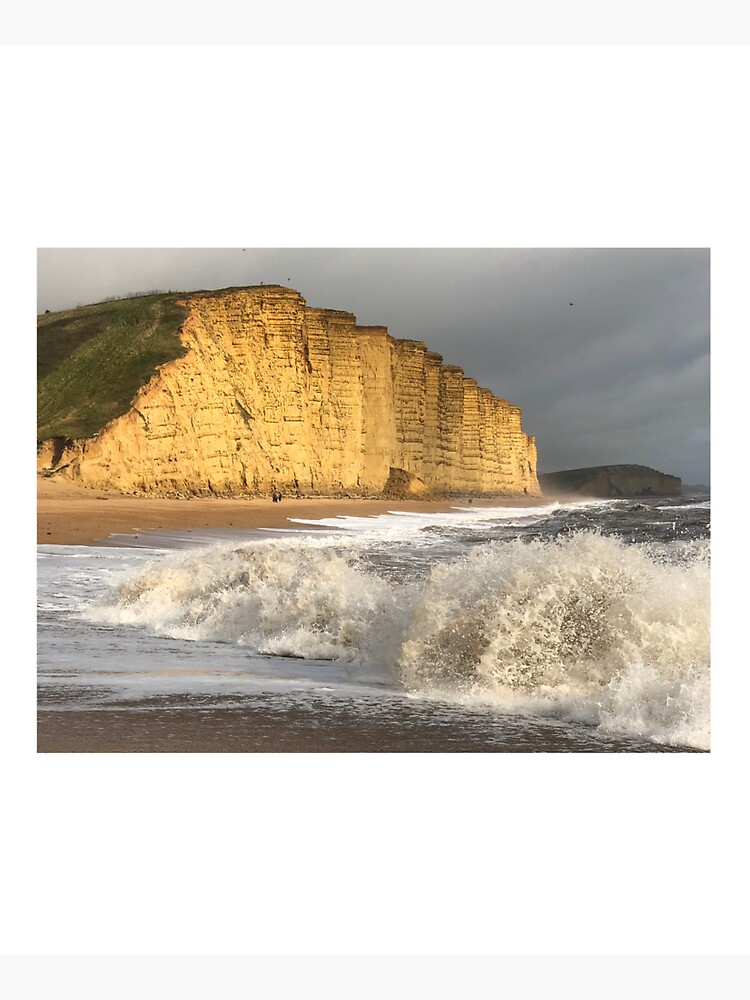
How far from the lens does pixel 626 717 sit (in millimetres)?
3725

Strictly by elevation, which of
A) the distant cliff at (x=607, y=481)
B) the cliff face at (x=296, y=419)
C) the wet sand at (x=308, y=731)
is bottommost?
the wet sand at (x=308, y=731)

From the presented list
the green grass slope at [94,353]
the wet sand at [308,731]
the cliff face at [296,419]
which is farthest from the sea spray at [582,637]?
the green grass slope at [94,353]

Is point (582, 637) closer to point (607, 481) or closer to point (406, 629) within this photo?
→ point (406, 629)

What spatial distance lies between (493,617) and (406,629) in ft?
1.74

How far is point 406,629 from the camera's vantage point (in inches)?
182

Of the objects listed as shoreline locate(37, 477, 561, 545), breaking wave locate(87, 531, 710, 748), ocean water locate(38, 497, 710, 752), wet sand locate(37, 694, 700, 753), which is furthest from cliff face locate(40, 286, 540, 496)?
wet sand locate(37, 694, 700, 753)

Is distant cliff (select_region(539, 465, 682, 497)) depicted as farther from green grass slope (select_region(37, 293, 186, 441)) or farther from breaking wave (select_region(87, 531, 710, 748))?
green grass slope (select_region(37, 293, 186, 441))

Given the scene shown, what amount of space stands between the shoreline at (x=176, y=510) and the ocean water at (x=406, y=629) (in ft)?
0.26

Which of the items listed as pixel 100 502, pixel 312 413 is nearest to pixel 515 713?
pixel 100 502

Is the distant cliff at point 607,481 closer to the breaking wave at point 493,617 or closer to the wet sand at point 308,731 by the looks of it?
the breaking wave at point 493,617

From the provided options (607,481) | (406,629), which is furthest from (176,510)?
(607,481)

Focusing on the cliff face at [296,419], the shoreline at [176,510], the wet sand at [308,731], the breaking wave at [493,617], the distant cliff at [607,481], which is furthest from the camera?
the cliff face at [296,419]

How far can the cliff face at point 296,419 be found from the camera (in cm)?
531

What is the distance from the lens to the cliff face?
17.4 feet
